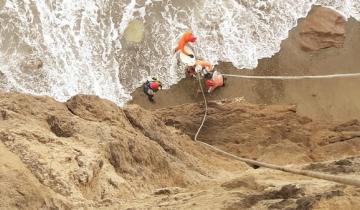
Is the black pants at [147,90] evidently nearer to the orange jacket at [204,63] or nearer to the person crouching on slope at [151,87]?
the person crouching on slope at [151,87]

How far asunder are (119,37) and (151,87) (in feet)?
5.14

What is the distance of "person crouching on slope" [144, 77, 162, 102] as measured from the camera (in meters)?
10.7

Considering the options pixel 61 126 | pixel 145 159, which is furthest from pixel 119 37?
pixel 145 159

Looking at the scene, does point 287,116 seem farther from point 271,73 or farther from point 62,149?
point 62,149

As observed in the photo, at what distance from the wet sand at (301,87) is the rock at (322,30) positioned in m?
0.12

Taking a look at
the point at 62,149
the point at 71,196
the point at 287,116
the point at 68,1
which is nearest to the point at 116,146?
the point at 62,149

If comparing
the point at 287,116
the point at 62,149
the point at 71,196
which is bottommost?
the point at 71,196

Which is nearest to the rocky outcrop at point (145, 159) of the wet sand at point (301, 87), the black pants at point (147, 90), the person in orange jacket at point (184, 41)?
the wet sand at point (301, 87)

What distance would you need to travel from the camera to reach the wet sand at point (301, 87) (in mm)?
10758

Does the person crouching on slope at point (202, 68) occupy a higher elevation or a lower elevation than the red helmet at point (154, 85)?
higher

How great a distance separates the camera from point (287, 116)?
9.82 m

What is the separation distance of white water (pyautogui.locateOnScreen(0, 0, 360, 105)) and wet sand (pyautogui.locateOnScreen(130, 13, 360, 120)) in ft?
0.98

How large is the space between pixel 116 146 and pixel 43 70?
497 cm

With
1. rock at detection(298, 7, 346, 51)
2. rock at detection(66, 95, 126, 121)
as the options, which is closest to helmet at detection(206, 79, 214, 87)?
rock at detection(298, 7, 346, 51)
